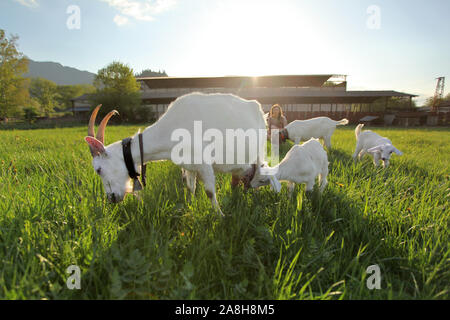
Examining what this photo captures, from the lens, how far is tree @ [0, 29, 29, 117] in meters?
28.0

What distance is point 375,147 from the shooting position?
444 centimetres

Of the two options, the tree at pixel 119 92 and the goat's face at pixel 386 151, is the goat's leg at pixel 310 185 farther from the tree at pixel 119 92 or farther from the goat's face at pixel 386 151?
the tree at pixel 119 92

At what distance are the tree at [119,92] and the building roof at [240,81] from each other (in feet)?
11.2


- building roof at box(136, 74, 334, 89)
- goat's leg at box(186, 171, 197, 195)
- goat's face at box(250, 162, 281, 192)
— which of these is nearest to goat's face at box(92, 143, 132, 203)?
goat's leg at box(186, 171, 197, 195)

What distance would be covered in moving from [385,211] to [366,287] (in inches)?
44.7

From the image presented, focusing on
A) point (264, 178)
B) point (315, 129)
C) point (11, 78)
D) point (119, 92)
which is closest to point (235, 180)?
point (264, 178)

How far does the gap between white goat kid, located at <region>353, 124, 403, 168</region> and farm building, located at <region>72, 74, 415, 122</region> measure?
24.2 meters

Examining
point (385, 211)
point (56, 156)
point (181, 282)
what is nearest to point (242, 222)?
point (181, 282)

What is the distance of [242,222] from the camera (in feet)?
6.46

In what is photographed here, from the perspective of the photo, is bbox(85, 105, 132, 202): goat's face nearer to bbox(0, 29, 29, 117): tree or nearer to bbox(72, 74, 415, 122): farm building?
bbox(72, 74, 415, 122): farm building

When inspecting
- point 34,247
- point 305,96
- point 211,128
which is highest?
point 305,96

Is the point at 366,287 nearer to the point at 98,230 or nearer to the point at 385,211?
the point at 385,211

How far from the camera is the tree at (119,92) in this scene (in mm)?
30297

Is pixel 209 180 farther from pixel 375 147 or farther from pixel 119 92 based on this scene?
pixel 119 92
